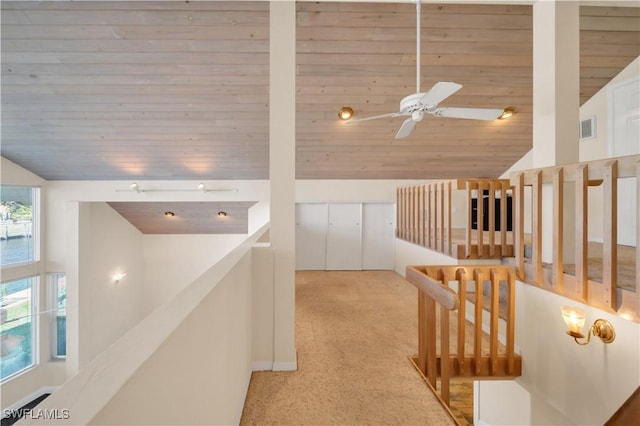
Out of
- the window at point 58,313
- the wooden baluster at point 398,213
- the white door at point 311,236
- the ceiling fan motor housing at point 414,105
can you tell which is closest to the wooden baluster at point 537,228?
the ceiling fan motor housing at point 414,105

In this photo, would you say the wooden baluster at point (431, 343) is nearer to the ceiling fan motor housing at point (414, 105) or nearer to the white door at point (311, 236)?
the ceiling fan motor housing at point (414, 105)

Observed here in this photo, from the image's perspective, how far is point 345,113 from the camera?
404 cm

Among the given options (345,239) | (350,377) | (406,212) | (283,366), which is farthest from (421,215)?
(283,366)

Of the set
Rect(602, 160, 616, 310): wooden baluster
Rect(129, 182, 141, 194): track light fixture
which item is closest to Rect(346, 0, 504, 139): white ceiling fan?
Rect(602, 160, 616, 310): wooden baluster

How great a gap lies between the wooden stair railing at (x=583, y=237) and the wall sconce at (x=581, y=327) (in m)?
0.09

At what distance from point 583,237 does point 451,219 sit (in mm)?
1647

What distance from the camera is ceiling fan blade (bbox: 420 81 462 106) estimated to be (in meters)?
1.90

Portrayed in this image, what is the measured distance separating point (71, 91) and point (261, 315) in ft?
11.9

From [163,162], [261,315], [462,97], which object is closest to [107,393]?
[261,315]

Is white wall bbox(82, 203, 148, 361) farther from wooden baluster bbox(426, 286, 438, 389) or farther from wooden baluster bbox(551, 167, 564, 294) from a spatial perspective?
wooden baluster bbox(551, 167, 564, 294)

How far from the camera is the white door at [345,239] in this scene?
5660 mm

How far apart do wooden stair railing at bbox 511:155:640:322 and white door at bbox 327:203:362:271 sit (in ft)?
10.6

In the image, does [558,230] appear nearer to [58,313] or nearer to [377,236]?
[377,236]

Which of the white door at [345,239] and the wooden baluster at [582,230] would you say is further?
the white door at [345,239]
